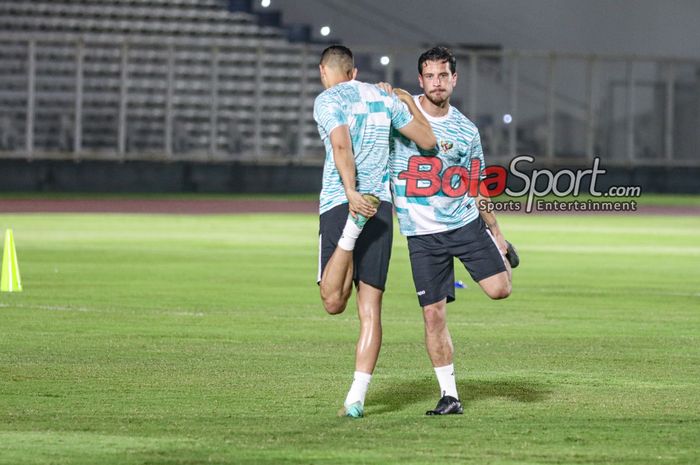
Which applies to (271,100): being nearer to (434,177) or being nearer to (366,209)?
(434,177)

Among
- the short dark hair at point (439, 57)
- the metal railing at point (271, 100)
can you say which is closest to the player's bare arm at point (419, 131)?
the short dark hair at point (439, 57)

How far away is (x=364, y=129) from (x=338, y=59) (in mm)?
413

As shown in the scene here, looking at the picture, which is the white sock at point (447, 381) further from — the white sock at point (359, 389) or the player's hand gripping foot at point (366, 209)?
the player's hand gripping foot at point (366, 209)

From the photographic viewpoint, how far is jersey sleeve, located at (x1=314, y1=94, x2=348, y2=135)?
8.15 m

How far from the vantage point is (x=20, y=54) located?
47.7 m

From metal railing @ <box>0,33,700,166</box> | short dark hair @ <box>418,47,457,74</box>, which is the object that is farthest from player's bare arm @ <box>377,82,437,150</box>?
metal railing @ <box>0,33,700,166</box>

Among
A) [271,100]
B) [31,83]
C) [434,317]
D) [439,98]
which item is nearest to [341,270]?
[434,317]

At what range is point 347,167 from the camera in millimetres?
8062

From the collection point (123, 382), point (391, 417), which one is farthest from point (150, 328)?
point (391, 417)

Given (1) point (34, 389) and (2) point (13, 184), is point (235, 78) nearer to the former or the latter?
(2) point (13, 184)

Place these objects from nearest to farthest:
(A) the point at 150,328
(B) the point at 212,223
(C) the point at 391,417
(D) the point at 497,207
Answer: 1. (C) the point at 391,417
2. (A) the point at 150,328
3. (B) the point at 212,223
4. (D) the point at 497,207

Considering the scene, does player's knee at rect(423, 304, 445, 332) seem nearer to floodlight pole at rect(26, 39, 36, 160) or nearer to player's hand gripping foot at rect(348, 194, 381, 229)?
player's hand gripping foot at rect(348, 194, 381, 229)

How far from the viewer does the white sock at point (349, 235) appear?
805 cm

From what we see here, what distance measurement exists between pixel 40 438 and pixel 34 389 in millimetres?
1854
